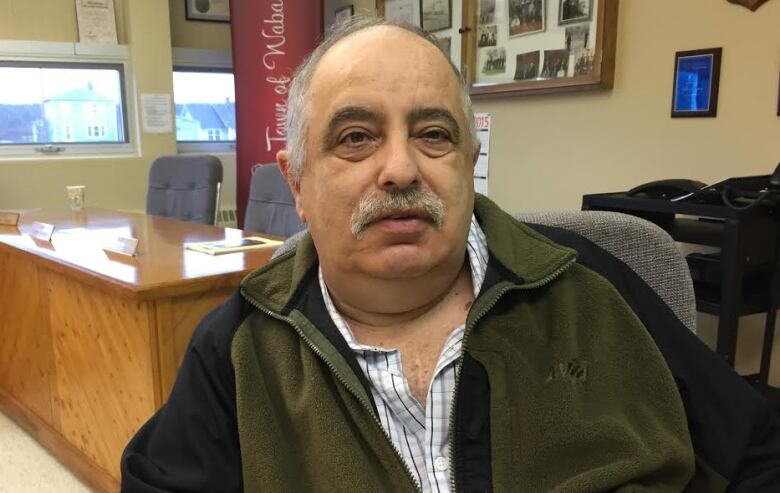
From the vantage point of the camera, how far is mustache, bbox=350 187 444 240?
91 centimetres

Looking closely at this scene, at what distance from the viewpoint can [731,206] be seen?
1.60 meters

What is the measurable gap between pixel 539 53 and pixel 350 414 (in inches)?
81.6

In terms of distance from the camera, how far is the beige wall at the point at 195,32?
15.3 ft

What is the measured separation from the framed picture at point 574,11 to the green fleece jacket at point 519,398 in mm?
1716

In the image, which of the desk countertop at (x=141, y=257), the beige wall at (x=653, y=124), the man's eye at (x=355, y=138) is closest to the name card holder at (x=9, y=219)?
the desk countertop at (x=141, y=257)

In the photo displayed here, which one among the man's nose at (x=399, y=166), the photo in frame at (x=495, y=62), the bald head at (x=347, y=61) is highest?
the photo in frame at (x=495, y=62)

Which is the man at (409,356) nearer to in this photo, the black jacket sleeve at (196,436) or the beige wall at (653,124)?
the black jacket sleeve at (196,436)

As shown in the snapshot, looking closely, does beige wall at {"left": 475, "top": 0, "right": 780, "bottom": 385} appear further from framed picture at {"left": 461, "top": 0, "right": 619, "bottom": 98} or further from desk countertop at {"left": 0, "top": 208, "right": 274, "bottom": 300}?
desk countertop at {"left": 0, "top": 208, "right": 274, "bottom": 300}

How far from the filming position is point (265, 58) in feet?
12.5

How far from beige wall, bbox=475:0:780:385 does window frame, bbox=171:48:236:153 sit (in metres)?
2.68

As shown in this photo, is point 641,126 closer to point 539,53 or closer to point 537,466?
point 539,53

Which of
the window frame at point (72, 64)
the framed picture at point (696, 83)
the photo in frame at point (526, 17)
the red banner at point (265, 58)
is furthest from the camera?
the window frame at point (72, 64)

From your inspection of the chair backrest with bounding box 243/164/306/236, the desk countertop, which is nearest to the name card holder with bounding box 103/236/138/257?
the desk countertop

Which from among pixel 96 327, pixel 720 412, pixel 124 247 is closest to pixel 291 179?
pixel 720 412
